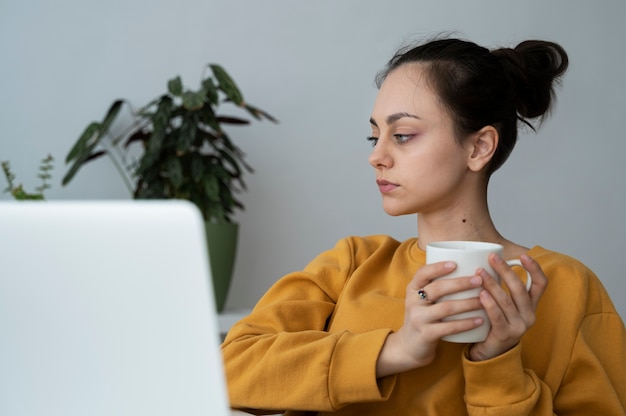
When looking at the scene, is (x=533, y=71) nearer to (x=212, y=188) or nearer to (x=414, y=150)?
(x=414, y=150)

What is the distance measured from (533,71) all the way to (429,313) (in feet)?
1.97

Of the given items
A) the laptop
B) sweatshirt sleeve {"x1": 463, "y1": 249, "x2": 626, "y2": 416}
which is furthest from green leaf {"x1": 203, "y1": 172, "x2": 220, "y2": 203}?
the laptop

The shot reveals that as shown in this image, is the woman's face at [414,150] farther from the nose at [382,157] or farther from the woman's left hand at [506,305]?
the woman's left hand at [506,305]

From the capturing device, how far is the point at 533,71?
4.38 ft

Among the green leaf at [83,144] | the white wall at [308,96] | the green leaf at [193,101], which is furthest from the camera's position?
the white wall at [308,96]

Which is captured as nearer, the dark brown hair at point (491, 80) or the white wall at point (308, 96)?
the dark brown hair at point (491, 80)

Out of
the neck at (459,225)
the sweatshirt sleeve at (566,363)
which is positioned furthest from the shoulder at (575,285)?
the neck at (459,225)

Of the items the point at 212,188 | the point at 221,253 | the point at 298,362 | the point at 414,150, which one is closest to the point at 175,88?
the point at 212,188

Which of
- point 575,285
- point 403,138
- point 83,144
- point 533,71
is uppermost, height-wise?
point 533,71

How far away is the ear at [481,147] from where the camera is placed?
130 cm

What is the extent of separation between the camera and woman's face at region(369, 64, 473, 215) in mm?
1235

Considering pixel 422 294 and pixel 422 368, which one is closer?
pixel 422 294

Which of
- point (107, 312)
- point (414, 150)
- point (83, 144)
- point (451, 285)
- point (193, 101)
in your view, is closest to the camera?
point (107, 312)

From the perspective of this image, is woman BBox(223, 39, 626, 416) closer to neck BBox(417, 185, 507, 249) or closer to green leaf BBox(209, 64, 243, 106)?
neck BBox(417, 185, 507, 249)
